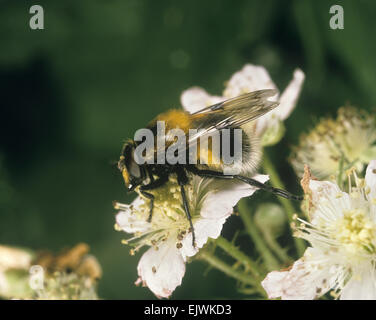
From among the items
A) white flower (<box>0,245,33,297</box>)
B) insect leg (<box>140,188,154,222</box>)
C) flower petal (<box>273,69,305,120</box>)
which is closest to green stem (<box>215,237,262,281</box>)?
insect leg (<box>140,188,154,222</box>)

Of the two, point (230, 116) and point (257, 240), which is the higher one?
point (230, 116)

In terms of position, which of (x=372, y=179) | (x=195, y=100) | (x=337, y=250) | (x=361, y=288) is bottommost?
(x=361, y=288)

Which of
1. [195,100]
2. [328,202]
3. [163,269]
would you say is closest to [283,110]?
[195,100]

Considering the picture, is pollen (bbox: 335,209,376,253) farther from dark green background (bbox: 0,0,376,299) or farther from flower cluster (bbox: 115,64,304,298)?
dark green background (bbox: 0,0,376,299)

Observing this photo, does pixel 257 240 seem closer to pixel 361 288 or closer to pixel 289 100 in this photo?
pixel 361 288
